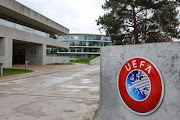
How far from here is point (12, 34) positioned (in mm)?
20516

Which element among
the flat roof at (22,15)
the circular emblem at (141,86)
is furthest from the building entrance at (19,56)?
the circular emblem at (141,86)

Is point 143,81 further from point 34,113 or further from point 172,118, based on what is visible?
point 34,113

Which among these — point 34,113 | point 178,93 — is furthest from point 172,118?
point 34,113

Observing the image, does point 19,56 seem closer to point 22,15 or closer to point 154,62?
point 22,15

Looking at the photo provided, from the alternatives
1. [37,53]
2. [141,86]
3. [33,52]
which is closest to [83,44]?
[33,52]

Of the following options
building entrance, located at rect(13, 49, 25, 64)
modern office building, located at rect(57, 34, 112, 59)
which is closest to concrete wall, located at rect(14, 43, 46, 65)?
building entrance, located at rect(13, 49, 25, 64)

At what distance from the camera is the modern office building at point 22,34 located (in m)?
19.3

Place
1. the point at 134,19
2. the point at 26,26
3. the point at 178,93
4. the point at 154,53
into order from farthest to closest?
the point at 26,26, the point at 134,19, the point at 154,53, the point at 178,93

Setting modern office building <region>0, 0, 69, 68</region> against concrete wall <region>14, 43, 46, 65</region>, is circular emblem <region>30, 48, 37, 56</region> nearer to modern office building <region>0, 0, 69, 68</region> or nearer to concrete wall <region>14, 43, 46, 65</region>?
modern office building <region>0, 0, 69, 68</region>

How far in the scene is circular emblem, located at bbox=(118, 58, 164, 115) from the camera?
2.09 metres

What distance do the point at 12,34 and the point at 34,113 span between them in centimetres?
1924

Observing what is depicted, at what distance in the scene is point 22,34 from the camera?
886 inches

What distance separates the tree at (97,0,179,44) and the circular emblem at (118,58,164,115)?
575 inches

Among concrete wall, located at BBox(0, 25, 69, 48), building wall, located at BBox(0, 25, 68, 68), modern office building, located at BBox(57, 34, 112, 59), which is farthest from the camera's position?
modern office building, located at BBox(57, 34, 112, 59)
